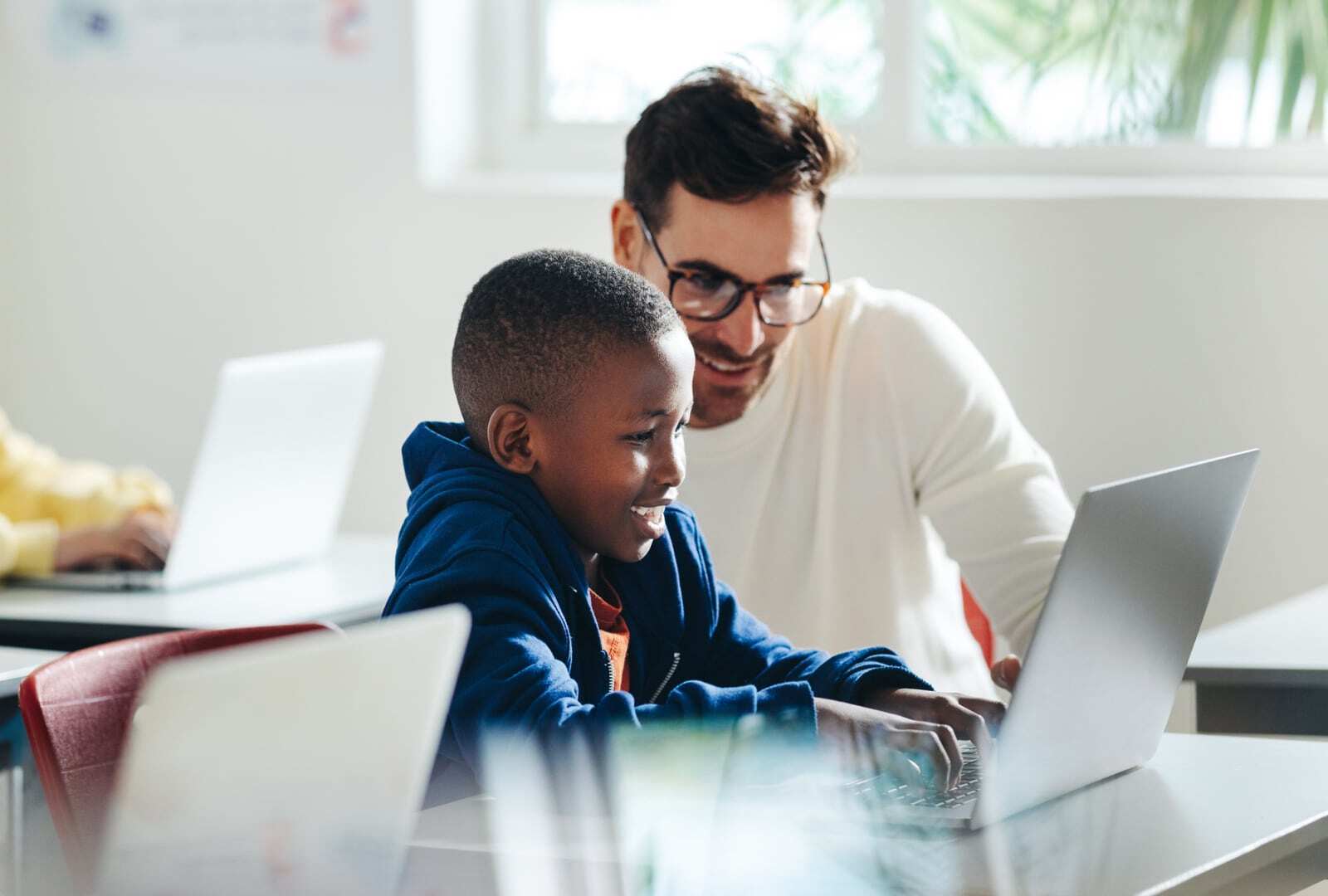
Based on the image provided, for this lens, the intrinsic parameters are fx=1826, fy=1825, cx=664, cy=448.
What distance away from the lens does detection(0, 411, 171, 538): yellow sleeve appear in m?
2.55

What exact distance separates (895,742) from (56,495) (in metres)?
1.69

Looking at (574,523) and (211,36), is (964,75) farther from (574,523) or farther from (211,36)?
(574,523)

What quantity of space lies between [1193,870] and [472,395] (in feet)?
2.09

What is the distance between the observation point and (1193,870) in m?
1.12

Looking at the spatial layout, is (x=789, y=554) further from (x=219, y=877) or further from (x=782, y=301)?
(x=219, y=877)

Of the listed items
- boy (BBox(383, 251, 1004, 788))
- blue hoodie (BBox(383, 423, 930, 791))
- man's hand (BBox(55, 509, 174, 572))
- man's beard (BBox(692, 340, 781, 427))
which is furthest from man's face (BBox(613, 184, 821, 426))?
man's hand (BBox(55, 509, 174, 572))

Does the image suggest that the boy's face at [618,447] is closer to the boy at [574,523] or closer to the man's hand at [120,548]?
the boy at [574,523]

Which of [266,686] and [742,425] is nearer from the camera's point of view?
[266,686]

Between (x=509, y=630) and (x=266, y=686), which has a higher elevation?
(x=266, y=686)

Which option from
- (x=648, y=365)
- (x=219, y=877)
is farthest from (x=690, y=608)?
(x=219, y=877)

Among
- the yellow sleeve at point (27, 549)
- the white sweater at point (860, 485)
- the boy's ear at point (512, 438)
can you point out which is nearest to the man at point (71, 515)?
the yellow sleeve at point (27, 549)

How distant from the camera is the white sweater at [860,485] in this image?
203 centimetres

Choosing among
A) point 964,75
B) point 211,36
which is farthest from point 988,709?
point 211,36

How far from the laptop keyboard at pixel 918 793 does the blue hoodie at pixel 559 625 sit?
0.20 ft
